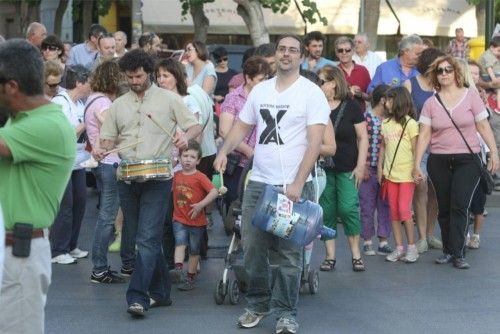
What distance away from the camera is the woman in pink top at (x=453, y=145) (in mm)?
11758

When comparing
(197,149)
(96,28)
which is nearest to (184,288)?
(197,149)

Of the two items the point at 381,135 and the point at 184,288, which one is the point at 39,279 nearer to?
the point at 184,288

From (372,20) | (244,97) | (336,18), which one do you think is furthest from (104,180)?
(336,18)

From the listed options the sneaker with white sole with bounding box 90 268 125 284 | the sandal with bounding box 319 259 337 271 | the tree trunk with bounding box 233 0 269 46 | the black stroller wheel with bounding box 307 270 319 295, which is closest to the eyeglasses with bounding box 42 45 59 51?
the sneaker with white sole with bounding box 90 268 125 284

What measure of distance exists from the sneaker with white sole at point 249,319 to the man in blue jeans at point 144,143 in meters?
0.75

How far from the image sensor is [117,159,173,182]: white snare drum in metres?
9.26

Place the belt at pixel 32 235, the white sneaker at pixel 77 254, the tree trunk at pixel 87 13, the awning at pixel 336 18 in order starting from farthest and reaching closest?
the tree trunk at pixel 87 13
the awning at pixel 336 18
the white sneaker at pixel 77 254
the belt at pixel 32 235

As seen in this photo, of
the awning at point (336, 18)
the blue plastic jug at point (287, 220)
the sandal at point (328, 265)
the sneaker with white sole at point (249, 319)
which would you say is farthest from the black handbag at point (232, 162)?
the awning at point (336, 18)

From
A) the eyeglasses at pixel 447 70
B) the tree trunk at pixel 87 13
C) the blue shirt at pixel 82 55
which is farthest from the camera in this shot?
the tree trunk at pixel 87 13

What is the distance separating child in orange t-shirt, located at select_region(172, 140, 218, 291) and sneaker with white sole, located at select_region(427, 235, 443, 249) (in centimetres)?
308

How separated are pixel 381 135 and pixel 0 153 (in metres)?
7.19

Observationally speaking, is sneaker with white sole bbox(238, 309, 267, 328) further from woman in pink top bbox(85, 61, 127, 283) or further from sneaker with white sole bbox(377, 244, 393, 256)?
sneaker with white sole bbox(377, 244, 393, 256)

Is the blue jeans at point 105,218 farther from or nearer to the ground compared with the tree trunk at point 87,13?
nearer to the ground

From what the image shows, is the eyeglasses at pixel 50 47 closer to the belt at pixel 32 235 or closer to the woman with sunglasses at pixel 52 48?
the woman with sunglasses at pixel 52 48
